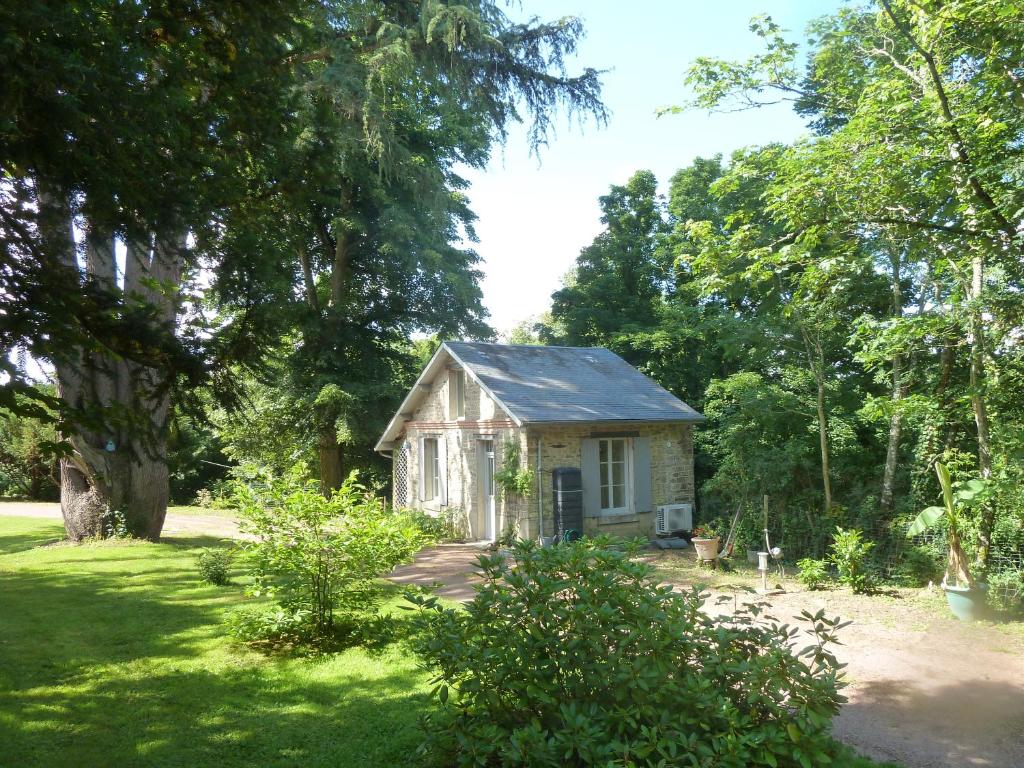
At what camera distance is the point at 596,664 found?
377 cm

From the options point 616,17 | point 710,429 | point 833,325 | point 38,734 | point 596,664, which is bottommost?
point 38,734

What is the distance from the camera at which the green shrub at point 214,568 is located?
9.95 m

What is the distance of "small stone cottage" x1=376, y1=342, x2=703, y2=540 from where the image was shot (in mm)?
13805

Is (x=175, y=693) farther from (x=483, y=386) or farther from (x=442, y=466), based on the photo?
(x=442, y=466)

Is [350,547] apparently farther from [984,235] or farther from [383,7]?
[383,7]

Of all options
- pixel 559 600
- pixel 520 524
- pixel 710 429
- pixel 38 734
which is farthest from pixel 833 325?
pixel 38 734

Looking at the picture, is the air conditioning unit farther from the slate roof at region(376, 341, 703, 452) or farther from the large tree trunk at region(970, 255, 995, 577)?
the large tree trunk at region(970, 255, 995, 577)

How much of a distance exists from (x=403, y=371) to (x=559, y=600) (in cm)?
1839

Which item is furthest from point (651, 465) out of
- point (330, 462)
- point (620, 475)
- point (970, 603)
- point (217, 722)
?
point (217, 722)

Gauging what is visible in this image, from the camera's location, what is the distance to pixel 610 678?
3689 mm

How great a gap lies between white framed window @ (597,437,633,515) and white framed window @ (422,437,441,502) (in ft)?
14.8

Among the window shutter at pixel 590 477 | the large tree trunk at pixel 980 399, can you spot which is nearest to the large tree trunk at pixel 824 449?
the large tree trunk at pixel 980 399

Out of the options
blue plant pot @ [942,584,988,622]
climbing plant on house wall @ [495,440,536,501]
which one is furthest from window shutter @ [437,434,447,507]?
blue plant pot @ [942,584,988,622]

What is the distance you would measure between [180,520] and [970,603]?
19.6 m
